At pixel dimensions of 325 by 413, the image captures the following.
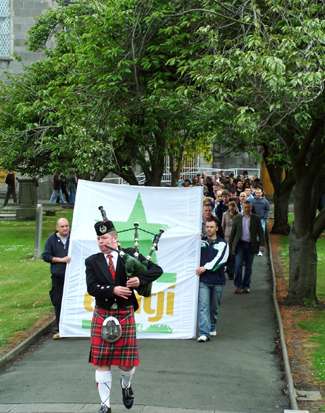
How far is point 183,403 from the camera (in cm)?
805

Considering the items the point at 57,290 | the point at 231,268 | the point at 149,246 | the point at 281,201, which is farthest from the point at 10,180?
the point at 149,246

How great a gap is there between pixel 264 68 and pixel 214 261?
2.98 m

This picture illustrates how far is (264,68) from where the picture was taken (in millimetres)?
9906

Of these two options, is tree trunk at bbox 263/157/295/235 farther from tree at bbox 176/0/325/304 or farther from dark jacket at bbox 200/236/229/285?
Result: dark jacket at bbox 200/236/229/285

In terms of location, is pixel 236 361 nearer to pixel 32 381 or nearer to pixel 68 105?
Answer: pixel 32 381

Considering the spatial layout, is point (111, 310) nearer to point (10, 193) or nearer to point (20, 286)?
point (20, 286)

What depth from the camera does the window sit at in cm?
3806

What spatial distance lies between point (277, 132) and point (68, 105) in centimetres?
406

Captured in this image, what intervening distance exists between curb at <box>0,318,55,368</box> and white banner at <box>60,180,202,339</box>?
19.2 inches

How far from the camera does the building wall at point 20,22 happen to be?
37750 millimetres

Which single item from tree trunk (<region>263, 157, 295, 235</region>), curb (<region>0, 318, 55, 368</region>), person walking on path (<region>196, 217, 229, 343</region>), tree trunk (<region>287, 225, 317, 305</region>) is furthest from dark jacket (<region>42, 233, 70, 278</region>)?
tree trunk (<region>263, 157, 295, 235</region>)

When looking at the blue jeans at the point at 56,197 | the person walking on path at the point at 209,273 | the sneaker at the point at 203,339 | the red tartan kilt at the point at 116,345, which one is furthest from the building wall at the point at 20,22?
the red tartan kilt at the point at 116,345

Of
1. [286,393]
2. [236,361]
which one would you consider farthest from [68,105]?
[286,393]

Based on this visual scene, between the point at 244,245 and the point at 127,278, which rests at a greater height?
the point at 127,278
